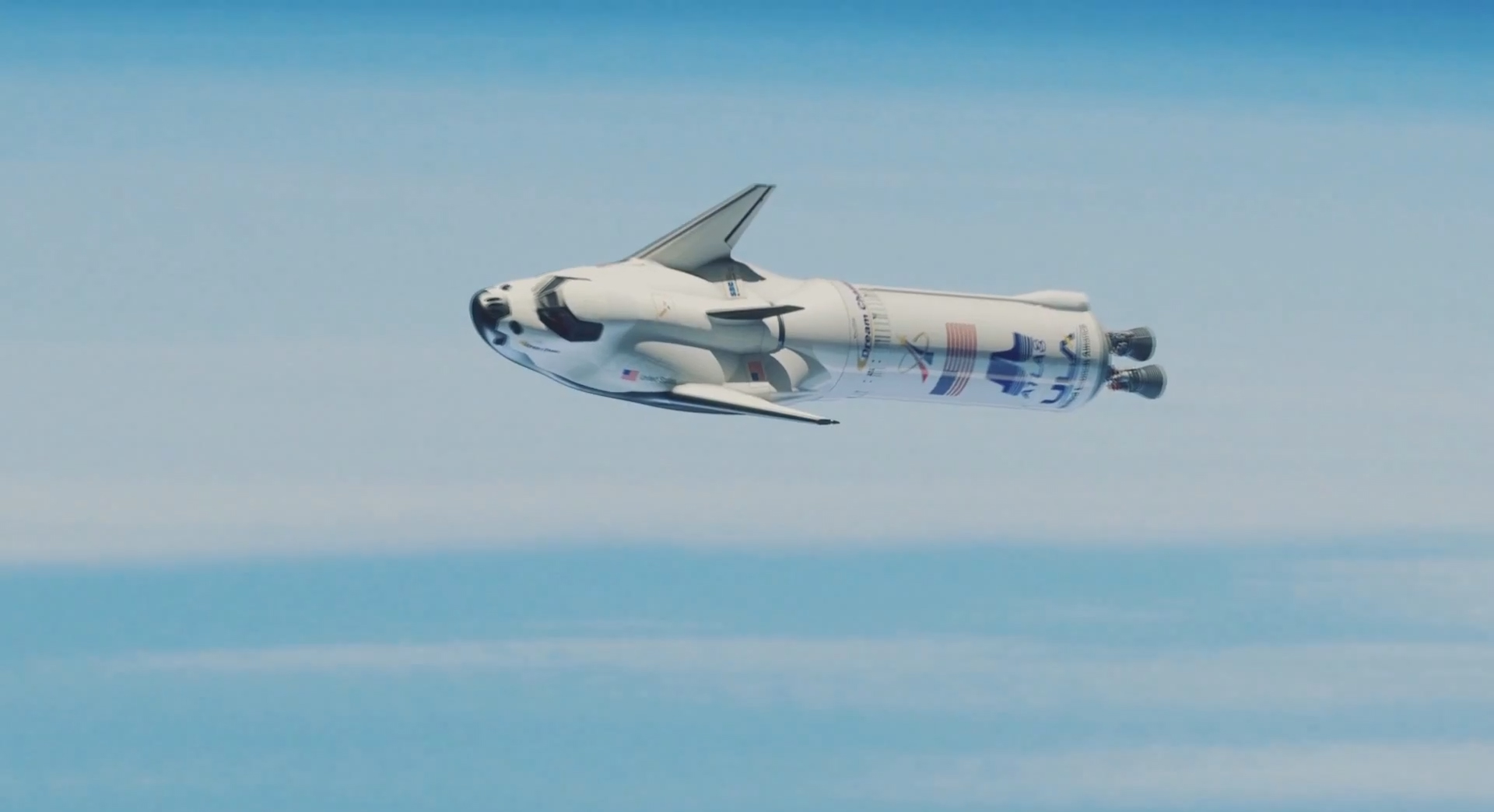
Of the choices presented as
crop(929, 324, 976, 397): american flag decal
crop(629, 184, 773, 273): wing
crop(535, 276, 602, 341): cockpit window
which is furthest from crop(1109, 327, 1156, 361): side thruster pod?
crop(535, 276, 602, 341): cockpit window

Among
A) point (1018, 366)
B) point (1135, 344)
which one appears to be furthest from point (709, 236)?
point (1135, 344)

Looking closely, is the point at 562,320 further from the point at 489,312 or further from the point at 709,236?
the point at 709,236

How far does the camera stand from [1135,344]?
2849 inches

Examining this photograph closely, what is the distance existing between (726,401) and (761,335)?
9.34 ft

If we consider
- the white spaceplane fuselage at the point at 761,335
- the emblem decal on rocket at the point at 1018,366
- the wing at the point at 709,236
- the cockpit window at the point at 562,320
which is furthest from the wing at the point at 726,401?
the emblem decal on rocket at the point at 1018,366

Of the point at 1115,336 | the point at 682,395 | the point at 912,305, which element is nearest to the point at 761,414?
the point at 682,395

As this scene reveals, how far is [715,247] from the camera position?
65.1 m

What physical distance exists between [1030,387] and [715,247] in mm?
10254

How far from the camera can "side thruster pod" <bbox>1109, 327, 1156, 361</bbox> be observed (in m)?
72.2

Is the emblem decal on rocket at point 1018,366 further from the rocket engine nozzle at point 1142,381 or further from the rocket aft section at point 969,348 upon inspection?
the rocket engine nozzle at point 1142,381

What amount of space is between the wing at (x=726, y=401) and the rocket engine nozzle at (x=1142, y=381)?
14412mm

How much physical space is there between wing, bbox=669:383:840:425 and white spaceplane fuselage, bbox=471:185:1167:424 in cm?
4

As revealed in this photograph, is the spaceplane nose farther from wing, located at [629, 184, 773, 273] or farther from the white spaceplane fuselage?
wing, located at [629, 184, 773, 273]

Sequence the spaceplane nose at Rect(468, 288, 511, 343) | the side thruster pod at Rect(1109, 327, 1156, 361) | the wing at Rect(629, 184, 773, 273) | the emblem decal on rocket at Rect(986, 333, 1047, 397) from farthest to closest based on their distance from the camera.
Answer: the side thruster pod at Rect(1109, 327, 1156, 361), the emblem decal on rocket at Rect(986, 333, 1047, 397), the wing at Rect(629, 184, 773, 273), the spaceplane nose at Rect(468, 288, 511, 343)
